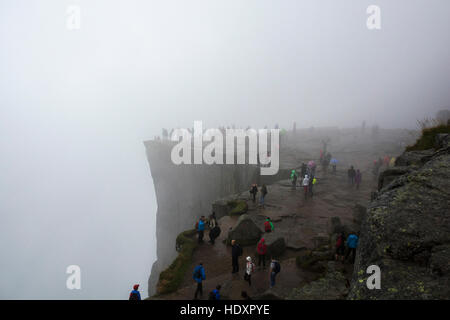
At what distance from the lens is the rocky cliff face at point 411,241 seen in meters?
4.68

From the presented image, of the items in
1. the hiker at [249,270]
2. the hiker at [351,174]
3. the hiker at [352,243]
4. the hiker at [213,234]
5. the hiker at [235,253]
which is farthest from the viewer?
the hiker at [351,174]

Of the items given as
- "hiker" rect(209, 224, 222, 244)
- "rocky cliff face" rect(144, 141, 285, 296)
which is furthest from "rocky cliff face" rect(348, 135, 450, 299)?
"rocky cliff face" rect(144, 141, 285, 296)

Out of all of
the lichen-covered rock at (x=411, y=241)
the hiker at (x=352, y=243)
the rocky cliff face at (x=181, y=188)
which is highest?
the lichen-covered rock at (x=411, y=241)

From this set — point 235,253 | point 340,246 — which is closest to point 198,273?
point 235,253

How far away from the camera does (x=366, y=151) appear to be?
44438 millimetres

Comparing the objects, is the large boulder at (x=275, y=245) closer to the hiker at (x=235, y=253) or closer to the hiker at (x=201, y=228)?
the hiker at (x=235, y=253)

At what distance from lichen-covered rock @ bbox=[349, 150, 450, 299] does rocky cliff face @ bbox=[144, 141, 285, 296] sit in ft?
81.4

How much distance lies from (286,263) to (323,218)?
7.46 metres

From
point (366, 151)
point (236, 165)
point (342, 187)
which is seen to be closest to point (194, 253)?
point (342, 187)

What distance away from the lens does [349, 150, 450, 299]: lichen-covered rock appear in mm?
4672

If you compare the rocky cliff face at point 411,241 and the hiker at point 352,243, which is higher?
the rocky cliff face at point 411,241

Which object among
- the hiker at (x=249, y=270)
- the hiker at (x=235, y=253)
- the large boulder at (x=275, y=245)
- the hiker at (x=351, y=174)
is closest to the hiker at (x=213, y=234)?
the large boulder at (x=275, y=245)

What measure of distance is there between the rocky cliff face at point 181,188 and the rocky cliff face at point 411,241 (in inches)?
974

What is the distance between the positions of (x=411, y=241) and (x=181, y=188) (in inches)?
2016
